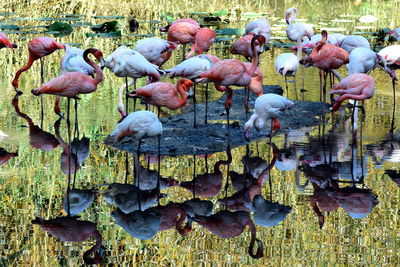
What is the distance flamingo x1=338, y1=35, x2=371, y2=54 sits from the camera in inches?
408

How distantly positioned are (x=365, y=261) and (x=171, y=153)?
3088 mm

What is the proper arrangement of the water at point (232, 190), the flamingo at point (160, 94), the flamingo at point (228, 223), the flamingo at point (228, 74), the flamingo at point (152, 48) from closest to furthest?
the water at point (232, 190)
the flamingo at point (228, 223)
the flamingo at point (160, 94)
the flamingo at point (228, 74)
the flamingo at point (152, 48)

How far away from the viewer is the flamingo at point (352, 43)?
34.0 ft

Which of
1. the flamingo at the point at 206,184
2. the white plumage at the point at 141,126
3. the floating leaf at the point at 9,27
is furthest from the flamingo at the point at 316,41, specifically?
the floating leaf at the point at 9,27

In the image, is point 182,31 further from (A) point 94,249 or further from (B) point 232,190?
(A) point 94,249

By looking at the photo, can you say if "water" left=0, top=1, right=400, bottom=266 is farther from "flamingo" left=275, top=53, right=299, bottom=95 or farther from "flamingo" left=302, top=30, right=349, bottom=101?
"flamingo" left=275, top=53, right=299, bottom=95

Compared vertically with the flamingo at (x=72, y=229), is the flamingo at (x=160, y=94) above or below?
above

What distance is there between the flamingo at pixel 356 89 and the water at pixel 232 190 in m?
0.49

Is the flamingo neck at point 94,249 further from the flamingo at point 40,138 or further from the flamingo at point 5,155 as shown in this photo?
the flamingo at point 40,138

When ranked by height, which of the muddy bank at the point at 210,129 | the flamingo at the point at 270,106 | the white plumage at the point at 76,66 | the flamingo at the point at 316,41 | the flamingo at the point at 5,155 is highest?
the flamingo at the point at 316,41

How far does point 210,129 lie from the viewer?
8.57 metres

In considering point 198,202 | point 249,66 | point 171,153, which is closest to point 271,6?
point 249,66

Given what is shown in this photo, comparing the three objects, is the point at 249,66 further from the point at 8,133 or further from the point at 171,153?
the point at 8,133

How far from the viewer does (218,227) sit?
19.1 feet
